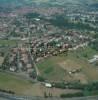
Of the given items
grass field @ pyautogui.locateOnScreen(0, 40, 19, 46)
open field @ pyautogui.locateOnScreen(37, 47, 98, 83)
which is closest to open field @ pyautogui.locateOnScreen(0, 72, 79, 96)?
open field @ pyautogui.locateOnScreen(37, 47, 98, 83)

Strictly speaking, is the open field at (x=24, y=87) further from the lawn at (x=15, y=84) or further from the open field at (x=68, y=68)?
the open field at (x=68, y=68)

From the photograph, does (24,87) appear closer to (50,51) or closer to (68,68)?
(68,68)

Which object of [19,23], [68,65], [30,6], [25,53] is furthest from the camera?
[30,6]

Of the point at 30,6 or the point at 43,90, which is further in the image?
the point at 30,6

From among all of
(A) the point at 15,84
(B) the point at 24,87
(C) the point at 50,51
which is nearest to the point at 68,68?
(B) the point at 24,87

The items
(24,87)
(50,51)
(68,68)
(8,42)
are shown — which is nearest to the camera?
(24,87)

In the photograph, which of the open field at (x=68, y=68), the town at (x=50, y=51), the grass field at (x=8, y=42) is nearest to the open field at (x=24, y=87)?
the town at (x=50, y=51)

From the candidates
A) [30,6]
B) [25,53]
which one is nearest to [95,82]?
[25,53]

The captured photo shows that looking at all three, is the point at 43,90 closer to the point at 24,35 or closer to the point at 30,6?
the point at 24,35
